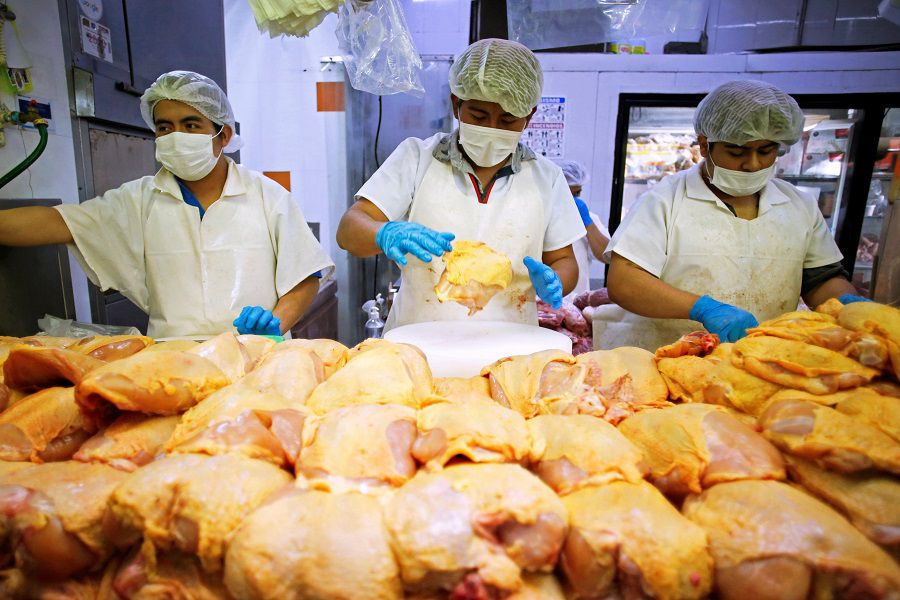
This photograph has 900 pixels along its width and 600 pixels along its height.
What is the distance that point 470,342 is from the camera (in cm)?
215

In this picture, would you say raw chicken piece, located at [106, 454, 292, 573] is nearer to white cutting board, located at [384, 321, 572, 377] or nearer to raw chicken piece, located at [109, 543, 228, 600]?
raw chicken piece, located at [109, 543, 228, 600]

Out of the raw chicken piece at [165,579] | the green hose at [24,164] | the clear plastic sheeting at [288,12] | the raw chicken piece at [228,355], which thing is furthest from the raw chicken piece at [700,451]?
the green hose at [24,164]

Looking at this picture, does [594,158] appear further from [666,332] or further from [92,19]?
[92,19]

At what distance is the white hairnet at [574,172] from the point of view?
17.0 ft

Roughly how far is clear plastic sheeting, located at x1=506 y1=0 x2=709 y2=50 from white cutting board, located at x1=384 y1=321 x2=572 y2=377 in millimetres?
3914

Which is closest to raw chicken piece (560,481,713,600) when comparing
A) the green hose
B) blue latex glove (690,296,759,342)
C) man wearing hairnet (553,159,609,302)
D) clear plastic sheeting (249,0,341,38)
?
blue latex glove (690,296,759,342)

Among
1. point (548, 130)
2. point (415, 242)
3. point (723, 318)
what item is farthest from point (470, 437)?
point (548, 130)

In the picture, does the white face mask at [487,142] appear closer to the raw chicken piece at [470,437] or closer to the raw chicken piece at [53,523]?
the raw chicken piece at [470,437]

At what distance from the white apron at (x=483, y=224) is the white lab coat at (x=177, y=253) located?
0.77 m

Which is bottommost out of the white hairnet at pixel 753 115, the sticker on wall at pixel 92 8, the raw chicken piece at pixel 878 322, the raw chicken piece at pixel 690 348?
the raw chicken piece at pixel 690 348

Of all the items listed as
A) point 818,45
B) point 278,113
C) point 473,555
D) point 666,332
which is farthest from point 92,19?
point 818,45

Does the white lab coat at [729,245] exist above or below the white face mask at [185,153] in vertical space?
below

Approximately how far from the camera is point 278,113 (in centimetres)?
562

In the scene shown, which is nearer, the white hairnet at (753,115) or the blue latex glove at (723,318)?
the blue latex glove at (723,318)
